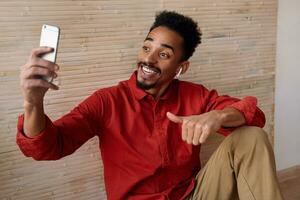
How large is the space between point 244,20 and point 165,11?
0.42 m

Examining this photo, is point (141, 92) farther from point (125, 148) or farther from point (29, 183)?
point (29, 183)

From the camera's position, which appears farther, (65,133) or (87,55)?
(87,55)

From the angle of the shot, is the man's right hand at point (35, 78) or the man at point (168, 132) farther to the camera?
the man at point (168, 132)

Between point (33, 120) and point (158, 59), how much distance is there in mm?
500

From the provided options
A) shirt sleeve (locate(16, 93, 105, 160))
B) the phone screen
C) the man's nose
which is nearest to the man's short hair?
the man's nose

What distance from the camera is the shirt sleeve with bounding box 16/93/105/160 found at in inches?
39.2

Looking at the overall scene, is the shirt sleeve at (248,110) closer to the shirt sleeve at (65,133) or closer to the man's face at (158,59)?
the man's face at (158,59)

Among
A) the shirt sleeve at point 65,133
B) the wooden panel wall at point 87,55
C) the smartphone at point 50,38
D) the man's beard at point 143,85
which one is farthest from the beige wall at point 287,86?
the smartphone at point 50,38

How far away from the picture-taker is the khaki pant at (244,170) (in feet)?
3.85

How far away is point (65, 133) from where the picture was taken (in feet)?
3.65

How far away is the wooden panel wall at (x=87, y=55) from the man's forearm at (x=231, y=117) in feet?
1.39

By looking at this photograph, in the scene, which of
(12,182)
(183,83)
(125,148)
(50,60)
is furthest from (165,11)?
(12,182)

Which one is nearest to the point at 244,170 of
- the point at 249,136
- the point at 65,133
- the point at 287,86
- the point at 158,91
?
the point at 249,136

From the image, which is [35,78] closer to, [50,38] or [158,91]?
[50,38]
